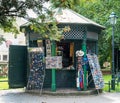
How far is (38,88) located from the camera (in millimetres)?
16797

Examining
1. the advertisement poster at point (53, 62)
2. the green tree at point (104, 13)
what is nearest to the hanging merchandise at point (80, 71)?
the advertisement poster at point (53, 62)

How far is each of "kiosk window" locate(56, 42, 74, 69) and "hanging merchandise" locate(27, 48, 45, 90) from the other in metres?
1.69

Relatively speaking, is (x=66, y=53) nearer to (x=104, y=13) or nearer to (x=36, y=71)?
(x=36, y=71)

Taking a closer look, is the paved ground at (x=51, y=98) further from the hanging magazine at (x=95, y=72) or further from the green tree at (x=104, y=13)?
the green tree at (x=104, y=13)

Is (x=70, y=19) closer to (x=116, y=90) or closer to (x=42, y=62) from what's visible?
(x=42, y=62)

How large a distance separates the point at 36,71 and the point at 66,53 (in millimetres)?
2541

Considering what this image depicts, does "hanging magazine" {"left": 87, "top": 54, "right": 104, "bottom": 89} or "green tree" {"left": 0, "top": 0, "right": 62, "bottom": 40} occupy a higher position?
"green tree" {"left": 0, "top": 0, "right": 62, "bottom": 40}

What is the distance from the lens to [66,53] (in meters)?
18.7

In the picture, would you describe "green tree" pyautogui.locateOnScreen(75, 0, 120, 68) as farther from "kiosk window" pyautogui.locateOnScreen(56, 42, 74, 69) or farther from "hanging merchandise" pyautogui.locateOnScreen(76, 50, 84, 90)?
"hanging merchandise" pyautogui.locateOnScreen(76, 50, 84, 90)

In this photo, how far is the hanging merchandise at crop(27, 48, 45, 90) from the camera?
658 inches

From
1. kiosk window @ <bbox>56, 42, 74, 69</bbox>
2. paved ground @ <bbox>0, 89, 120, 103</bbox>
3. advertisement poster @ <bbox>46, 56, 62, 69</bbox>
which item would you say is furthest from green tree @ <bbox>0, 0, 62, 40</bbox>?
kiosk window @ <bbox>56, 42, 74, 69</bbox>

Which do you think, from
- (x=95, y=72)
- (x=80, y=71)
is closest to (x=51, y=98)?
(x=80, y=71)

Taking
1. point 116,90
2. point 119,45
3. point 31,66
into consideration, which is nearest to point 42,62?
point 31,66

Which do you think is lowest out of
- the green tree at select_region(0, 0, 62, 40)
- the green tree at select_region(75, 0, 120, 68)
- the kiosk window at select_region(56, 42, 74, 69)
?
the kiosk window at select_region(56, 42, 74, 69)
